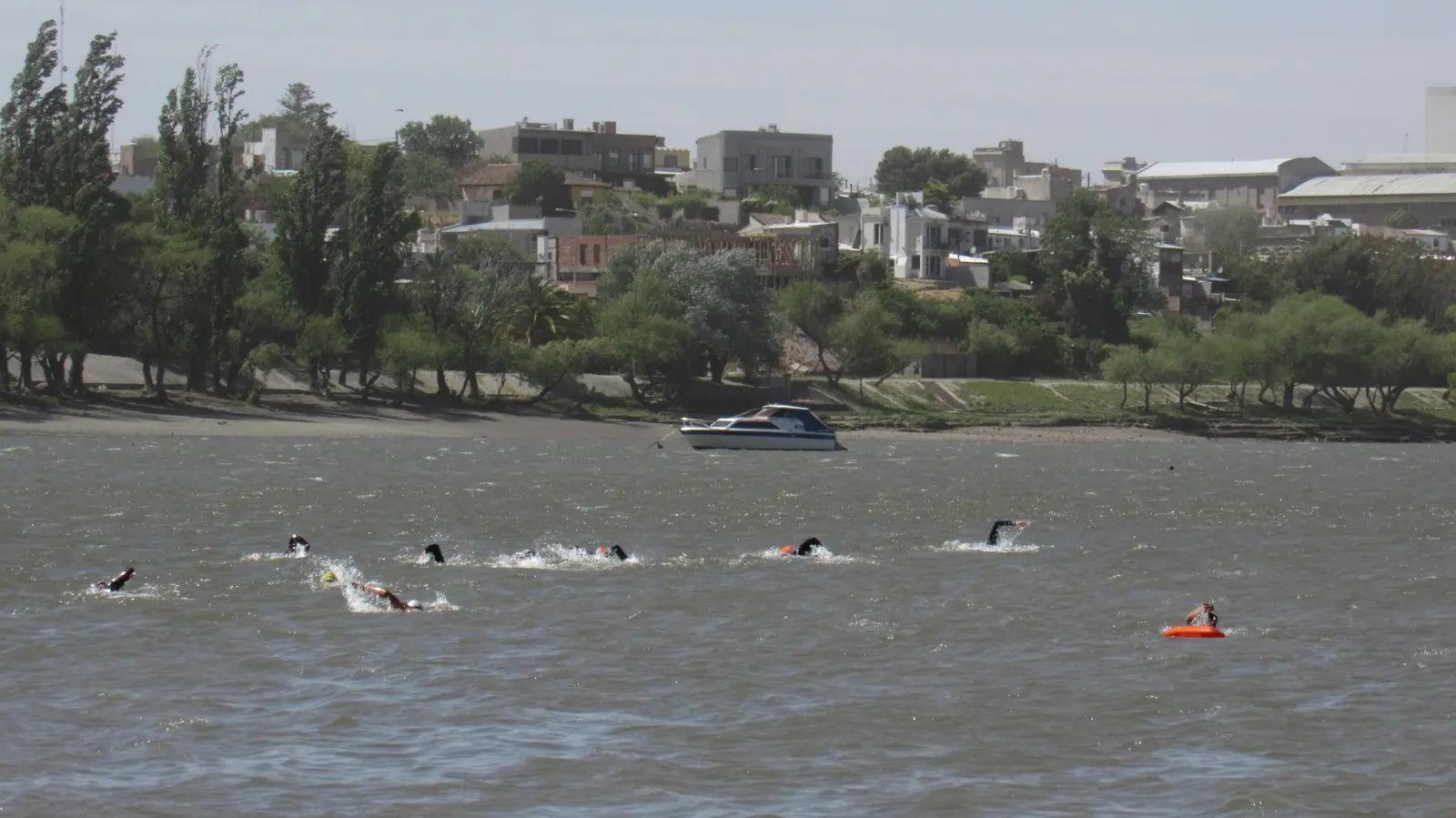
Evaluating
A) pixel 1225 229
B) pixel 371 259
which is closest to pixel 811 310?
pixel 371 259

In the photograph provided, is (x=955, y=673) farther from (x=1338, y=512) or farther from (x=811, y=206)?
(x=811, y=206)

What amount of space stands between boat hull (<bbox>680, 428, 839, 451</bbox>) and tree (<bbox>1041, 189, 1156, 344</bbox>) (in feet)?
162

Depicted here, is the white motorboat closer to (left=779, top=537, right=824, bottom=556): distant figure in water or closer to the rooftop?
(left=779, top=537, right=824, bottom=556): distant figure in water

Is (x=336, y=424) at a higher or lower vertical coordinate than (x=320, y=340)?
lower

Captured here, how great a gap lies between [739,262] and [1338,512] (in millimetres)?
47865

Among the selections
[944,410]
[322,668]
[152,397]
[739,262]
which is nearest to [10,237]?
[152,397]

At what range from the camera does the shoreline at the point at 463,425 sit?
85625 mm

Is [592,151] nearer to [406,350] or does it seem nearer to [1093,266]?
[1093,266]

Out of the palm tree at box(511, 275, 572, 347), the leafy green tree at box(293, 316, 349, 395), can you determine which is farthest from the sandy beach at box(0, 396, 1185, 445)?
the palm tree at box(511, 275, 572, 347)

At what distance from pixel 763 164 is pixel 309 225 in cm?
9902

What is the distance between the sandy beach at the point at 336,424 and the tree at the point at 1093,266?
3196 centimetres

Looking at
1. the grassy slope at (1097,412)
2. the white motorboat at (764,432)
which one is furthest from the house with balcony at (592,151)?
the white motorboat at (764,432)

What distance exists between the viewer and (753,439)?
9056 centimetres

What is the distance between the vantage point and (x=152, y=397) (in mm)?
91000
